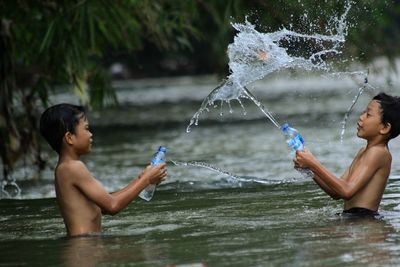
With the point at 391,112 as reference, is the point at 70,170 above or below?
below

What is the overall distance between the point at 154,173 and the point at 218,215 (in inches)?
64.8

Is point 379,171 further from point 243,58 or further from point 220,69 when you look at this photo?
point 220,69

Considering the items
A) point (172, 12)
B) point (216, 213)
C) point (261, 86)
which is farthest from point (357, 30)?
point (261, 86)

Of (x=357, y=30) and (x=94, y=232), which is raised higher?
(x=357, y=30)

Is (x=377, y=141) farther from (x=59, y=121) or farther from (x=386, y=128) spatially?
(x=59, y=121)

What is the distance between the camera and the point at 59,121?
351 inches

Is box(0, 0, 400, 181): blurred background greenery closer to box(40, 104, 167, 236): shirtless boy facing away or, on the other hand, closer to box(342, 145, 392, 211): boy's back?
box(342, 145, 392, 211): boy's back

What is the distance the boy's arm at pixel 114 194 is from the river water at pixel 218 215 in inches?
10.8

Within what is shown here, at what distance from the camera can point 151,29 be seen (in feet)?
51.2

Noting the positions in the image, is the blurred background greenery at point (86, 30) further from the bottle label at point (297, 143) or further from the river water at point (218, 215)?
the bottle label at point (297, 143)

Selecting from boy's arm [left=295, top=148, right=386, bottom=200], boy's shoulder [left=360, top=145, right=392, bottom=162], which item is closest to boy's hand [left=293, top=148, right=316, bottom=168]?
boy's arm [left=295, top=148, right=386, bottom=200]

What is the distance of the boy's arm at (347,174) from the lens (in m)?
8.82

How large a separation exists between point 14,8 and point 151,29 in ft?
6.63

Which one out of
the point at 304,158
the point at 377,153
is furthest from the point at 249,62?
the point at 304,158
